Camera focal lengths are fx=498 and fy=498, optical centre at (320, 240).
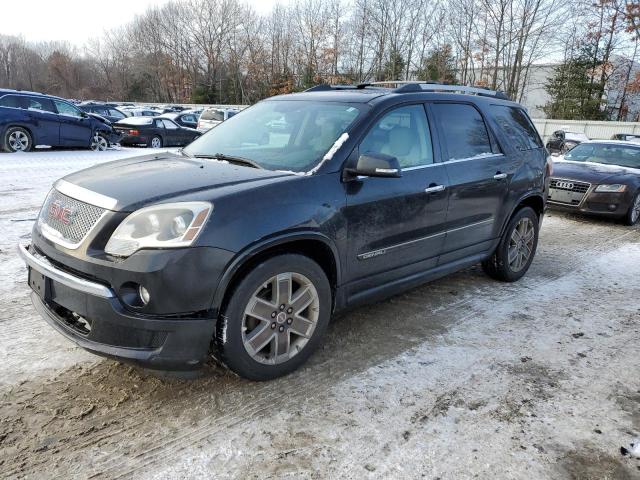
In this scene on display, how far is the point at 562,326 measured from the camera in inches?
165

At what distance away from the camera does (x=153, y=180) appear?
2.99m

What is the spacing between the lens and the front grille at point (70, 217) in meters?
2.72

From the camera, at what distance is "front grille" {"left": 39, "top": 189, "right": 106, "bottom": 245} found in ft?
8.93

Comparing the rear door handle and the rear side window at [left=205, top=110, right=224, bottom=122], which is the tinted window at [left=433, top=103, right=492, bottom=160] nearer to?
the rear door handle

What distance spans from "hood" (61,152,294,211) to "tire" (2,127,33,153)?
12271 mm

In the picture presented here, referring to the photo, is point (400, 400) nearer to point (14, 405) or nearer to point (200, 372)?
point (200, 372)

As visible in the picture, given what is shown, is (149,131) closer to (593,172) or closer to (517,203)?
(593,172)

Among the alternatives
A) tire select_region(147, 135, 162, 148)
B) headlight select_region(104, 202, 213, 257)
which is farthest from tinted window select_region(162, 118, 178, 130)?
headlight select_region(104, 202, 213, 257)

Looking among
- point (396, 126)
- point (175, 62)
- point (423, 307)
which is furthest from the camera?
point (175, 62)

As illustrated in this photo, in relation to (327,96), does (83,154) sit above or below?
below

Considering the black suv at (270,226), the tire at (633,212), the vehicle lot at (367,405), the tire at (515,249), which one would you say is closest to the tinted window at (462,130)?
the black suv at (270,226)

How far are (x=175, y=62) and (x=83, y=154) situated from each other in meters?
59.3

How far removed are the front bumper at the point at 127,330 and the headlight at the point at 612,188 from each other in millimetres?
8102

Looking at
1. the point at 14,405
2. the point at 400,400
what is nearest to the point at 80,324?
the point at 14,405
